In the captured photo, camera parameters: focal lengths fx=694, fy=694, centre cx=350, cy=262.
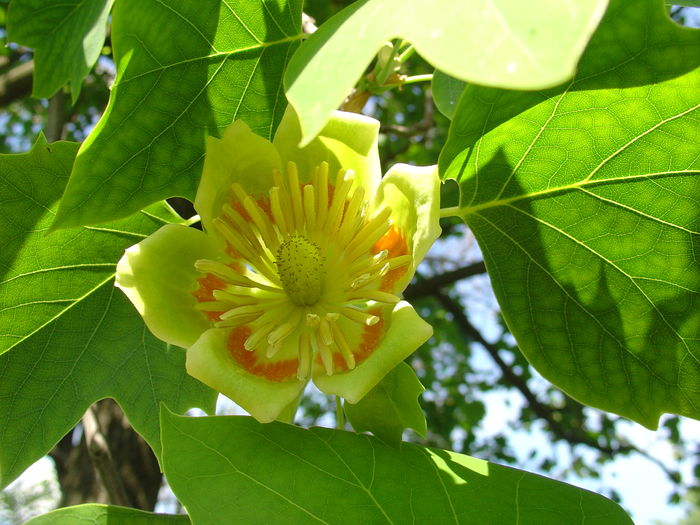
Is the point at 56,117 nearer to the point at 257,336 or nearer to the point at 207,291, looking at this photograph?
the point at 207,291

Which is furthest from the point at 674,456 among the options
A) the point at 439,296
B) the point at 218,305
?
→ the point at 218,305

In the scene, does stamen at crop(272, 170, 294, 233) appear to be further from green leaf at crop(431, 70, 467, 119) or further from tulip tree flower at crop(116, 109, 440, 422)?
green leaf at crop(431, 70, 467, 119)

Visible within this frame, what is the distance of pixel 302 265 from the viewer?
5.43 feet

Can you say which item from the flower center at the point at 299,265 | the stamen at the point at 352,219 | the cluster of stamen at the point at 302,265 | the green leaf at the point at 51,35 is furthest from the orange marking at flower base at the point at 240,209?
the green leaf at the point at 51,35

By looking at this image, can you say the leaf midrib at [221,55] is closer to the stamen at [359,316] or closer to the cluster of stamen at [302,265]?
the cluster of stamen at [302,265]

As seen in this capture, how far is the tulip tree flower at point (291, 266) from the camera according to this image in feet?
4.64

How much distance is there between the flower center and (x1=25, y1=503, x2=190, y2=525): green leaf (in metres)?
0.65

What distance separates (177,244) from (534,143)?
2.70ft

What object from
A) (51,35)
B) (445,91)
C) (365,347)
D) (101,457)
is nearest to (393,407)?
(365,347)

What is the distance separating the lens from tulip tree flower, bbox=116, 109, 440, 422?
55.7 inches

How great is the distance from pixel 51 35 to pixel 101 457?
1.42 meters

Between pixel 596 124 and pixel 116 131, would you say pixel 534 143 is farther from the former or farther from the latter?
pixel 116 131

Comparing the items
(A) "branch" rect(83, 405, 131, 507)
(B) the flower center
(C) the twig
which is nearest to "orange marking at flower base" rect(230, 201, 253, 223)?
(B) the flower center

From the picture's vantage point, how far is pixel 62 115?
366 centimetres
